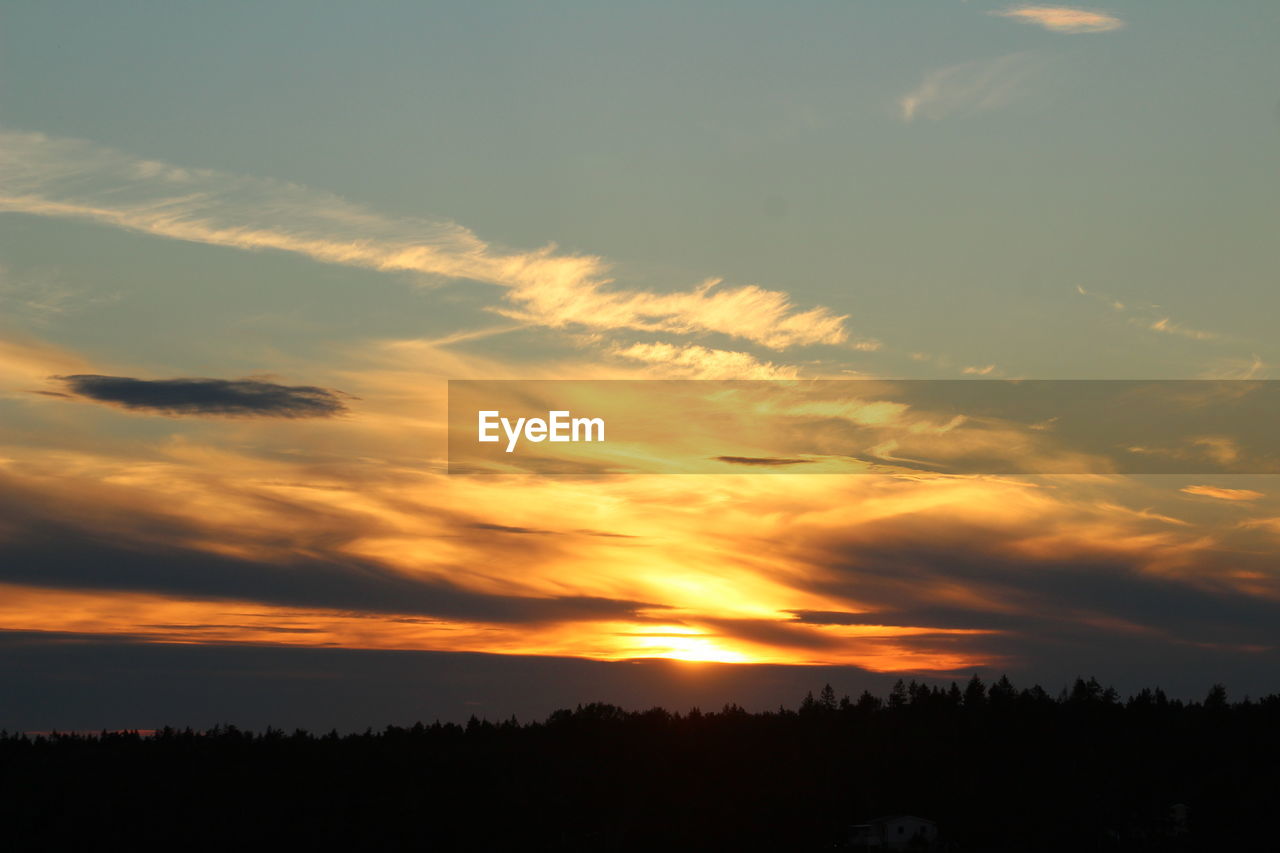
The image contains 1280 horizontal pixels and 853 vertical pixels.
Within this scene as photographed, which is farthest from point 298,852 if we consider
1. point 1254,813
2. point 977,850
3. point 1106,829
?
point 1254,813

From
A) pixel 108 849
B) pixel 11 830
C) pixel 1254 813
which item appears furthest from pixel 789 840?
pixel 11 830

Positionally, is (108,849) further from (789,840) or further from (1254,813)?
(1254,813)

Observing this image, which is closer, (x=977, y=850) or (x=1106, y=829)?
(x=977, y=850)

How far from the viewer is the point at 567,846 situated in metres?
200

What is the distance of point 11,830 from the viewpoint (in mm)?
197750

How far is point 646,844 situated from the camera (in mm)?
197000

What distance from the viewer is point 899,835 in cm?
17550

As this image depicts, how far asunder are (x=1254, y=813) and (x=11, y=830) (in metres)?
182

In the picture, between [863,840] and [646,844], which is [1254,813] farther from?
[646,844]

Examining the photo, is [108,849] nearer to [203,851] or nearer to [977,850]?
[203,851]

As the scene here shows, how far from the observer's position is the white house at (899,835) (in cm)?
17462

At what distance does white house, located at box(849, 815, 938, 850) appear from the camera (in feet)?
573

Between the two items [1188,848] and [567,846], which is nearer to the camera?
[1188,848]

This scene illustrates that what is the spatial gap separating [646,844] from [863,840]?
3407 cm
